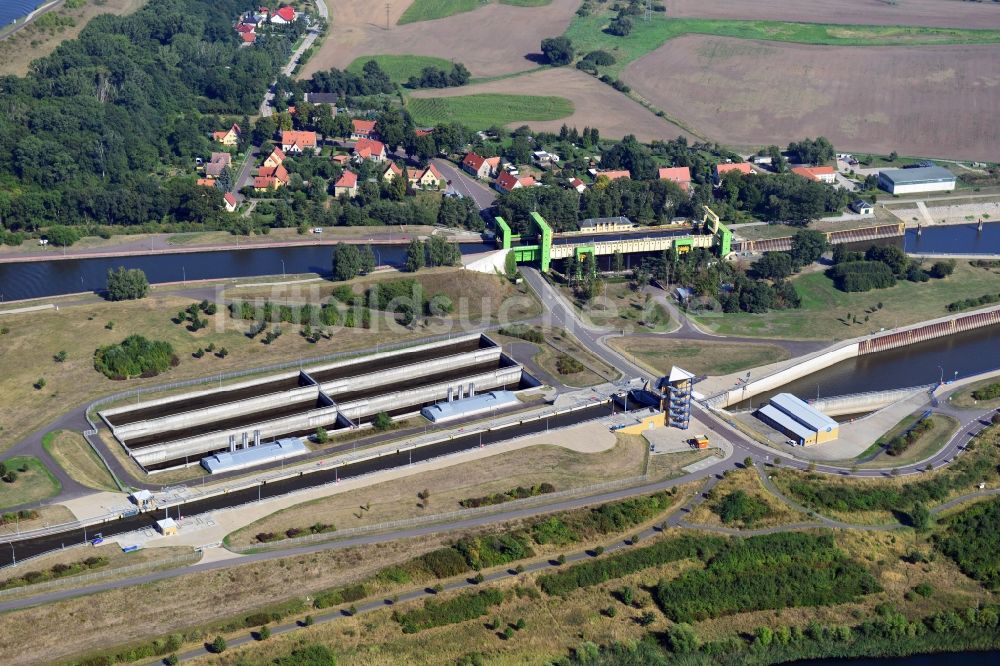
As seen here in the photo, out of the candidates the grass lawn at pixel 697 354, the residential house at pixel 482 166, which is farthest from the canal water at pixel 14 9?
the grass lawn at pixel 697 354

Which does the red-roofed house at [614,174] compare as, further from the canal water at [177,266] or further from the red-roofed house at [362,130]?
the red-roofed house at [362,130]

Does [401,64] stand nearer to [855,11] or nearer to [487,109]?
[487,109]

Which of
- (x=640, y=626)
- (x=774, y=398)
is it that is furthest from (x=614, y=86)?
(x=640, y=626)

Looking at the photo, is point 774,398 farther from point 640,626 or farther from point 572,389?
point 640,626

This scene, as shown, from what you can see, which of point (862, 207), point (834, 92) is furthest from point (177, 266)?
point (834, 92)

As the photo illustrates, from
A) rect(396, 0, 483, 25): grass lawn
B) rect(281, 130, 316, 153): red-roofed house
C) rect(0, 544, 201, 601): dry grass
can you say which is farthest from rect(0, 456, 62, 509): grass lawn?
rect(396, 0, 483, 25): grass lawn
